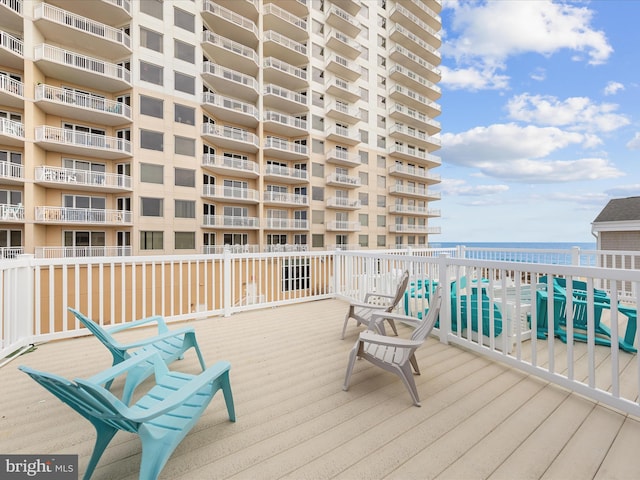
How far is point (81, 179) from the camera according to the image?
14281 mm

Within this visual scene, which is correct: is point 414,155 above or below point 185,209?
above

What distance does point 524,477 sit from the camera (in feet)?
4.81

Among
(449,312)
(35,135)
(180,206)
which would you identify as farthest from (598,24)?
(35,135)

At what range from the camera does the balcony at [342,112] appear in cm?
2214

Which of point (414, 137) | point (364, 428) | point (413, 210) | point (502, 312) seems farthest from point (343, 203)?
point (364, 428)

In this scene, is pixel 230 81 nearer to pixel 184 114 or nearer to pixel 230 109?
pixel 230 109

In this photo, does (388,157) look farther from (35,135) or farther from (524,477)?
(524,477)

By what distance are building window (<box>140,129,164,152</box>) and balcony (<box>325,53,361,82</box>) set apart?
14322mm

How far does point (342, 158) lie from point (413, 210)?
32.3 feet

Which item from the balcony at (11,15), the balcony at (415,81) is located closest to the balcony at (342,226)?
the balcony at (415,81)

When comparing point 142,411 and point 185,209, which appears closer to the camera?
point 142,411

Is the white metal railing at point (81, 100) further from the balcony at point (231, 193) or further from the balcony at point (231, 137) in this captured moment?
the balcony at point (231, 193)

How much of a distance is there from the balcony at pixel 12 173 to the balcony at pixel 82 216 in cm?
144

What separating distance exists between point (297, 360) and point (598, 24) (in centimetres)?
1332
